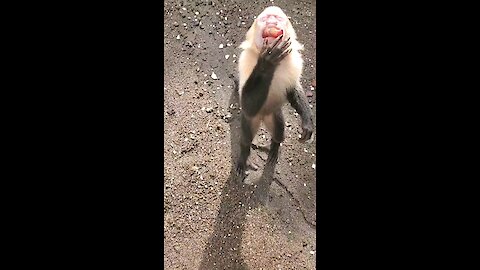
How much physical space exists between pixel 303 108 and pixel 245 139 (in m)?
0.26

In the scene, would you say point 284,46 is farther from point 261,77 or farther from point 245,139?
point 245,139

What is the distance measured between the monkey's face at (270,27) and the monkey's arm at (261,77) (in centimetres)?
4

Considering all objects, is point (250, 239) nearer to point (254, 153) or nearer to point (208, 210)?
point (208, 210)

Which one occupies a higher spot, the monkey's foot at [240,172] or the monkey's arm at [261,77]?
the monkey's arm at [261,77]

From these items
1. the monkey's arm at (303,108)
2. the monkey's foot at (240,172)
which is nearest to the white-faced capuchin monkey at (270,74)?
the monkey's arm at (303,108)

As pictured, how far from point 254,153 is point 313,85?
36 cm

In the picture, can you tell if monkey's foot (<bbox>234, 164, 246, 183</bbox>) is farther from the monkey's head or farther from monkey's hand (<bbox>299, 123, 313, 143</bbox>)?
the monkey's head

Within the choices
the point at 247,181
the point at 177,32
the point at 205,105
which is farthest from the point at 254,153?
the point at 177,32

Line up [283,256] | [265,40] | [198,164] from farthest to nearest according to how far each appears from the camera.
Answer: [198,164] < [283,256] < [265,40]

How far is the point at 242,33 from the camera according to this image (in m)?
2.25

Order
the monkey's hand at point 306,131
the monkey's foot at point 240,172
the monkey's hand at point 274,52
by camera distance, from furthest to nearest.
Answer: the monkey's foot at point 240,172 → the monkey's hand at point 306,131 → the monkey's hand at point 274,52

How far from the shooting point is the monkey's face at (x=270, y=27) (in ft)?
5.63

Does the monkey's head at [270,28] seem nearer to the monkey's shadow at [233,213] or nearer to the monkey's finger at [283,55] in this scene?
the monkey's finger at [283,55]

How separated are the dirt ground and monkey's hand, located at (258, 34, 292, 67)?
45 centimetres
